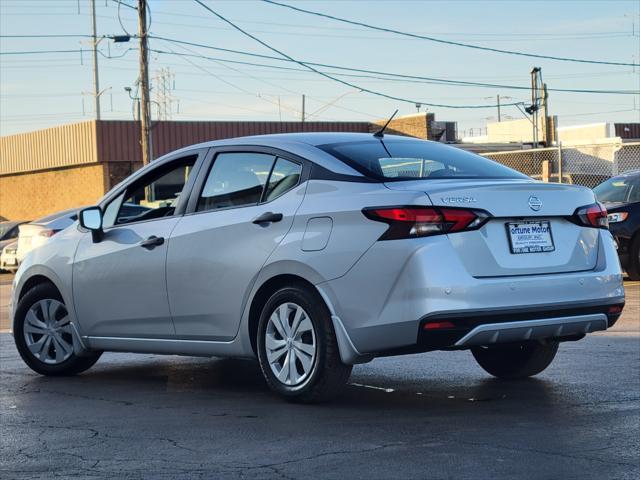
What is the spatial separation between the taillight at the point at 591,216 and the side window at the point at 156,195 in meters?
2.73

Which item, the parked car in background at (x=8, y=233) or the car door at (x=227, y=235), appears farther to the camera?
the parked car in background at (x=8, y=233)

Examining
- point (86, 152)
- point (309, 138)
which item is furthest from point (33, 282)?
point (86, 152)

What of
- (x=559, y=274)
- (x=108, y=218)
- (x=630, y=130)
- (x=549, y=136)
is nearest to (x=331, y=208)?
(x=559, y=274)

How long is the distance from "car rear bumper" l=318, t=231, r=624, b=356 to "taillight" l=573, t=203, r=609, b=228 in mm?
331

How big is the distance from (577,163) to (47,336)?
43.4 m

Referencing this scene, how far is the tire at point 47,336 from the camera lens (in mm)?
9305

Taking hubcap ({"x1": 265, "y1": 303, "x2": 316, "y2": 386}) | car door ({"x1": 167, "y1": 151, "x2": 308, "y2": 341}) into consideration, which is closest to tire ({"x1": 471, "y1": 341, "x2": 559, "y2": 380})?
hubcap ({"x1": 265, "y1": 303, "x2": 316, "y2": 386})

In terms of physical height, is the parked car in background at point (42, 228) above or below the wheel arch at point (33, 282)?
above

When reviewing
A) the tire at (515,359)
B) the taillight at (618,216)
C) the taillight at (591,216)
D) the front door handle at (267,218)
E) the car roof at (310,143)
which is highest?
the car roof at (310,143)

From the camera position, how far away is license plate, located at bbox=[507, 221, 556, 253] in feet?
22.7

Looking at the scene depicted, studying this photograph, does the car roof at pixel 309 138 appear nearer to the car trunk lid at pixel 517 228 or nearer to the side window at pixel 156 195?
the side window at pixel 156 195

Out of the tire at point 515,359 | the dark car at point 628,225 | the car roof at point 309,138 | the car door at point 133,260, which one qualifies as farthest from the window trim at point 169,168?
the dark car at point 628,225

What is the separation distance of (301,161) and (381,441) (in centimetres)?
212

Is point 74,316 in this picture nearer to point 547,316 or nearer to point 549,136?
point 547,316
